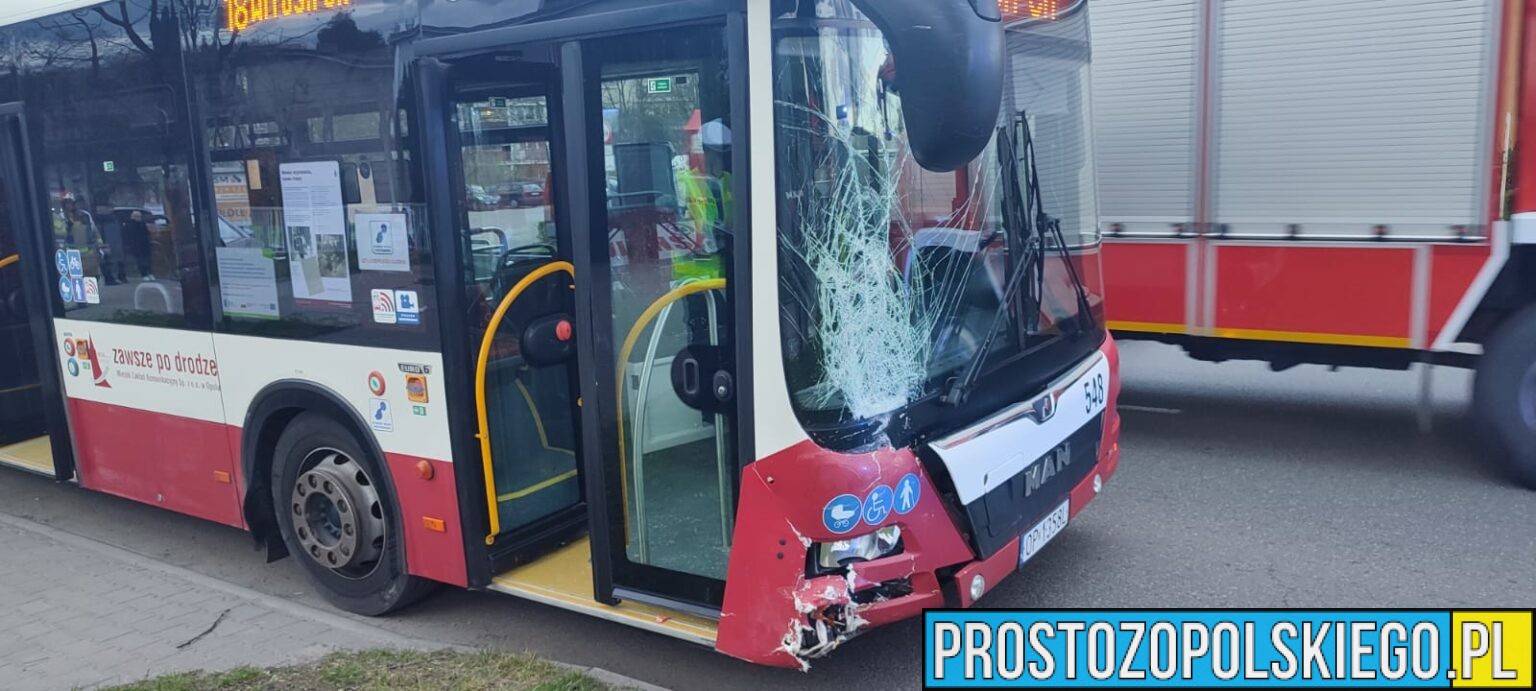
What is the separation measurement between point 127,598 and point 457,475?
2018 millimetres

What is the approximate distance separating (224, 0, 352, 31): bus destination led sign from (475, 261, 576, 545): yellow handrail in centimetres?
123

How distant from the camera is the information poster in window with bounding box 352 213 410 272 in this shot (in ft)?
14.2

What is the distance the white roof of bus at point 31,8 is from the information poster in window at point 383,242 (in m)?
2.06

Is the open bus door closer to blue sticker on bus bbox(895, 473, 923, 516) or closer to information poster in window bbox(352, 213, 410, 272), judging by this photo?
information poster in window bbox(352, 213, 410, 272)

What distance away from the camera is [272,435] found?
16.6 ft

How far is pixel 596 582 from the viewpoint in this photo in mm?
4152

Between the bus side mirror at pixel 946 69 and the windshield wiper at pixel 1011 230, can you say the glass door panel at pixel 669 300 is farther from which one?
the windshield wiper at pixel 1011 230

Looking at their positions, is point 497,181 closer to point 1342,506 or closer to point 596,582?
A: point 596,582

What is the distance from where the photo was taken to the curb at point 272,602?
4.09m

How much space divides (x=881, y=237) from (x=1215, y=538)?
2.92m

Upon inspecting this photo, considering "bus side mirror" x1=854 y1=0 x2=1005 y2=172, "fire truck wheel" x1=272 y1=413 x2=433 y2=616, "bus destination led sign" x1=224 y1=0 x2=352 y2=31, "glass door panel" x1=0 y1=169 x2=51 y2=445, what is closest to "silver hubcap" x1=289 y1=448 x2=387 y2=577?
"fire truck wheel" x1=272 y1=413 x2=433 y2=616

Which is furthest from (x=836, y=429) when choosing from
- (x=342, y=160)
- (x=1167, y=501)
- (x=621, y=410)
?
(x=1167, y=501)

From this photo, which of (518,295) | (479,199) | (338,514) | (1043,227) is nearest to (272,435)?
(338,514)

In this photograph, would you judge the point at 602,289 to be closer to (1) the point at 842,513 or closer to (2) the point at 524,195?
(2) the point at 524,195
